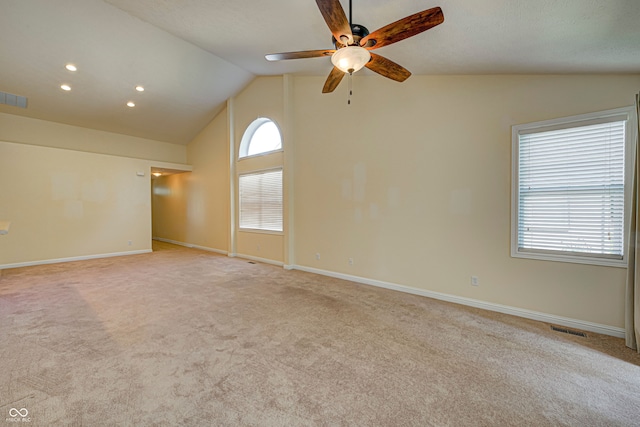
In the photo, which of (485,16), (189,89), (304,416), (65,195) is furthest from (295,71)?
(65,195)

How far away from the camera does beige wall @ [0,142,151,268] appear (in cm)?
529

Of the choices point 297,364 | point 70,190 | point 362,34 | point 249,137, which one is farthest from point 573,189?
point 70,190

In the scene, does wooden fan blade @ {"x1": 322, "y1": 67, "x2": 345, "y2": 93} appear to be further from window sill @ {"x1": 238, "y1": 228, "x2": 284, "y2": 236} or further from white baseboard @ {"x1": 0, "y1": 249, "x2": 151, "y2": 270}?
white baseboard @ {"x1": 0, "y1": 249, "x2": 151, "y2": 270}

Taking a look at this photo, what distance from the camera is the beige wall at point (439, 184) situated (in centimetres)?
272

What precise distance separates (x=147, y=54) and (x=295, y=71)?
2.66m

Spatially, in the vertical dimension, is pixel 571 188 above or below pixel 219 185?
below

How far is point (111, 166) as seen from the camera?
6.54 metres

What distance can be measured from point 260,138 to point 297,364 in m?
5.23

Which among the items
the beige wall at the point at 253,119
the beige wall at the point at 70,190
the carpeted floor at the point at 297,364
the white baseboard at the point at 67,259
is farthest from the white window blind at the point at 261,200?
the white baseboard at the point at 67,259

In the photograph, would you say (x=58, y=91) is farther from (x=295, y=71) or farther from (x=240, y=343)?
(x=240, y=343)

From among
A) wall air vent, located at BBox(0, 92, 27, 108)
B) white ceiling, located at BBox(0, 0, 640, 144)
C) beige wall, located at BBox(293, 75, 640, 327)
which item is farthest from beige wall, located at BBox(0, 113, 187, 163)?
beige wall, located at BBox(293, 75, 640, 327)

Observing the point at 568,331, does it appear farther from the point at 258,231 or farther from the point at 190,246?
the point at 190,246

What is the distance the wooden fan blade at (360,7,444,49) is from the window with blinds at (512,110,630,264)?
6.64ft

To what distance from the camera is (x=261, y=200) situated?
19.1 ft
